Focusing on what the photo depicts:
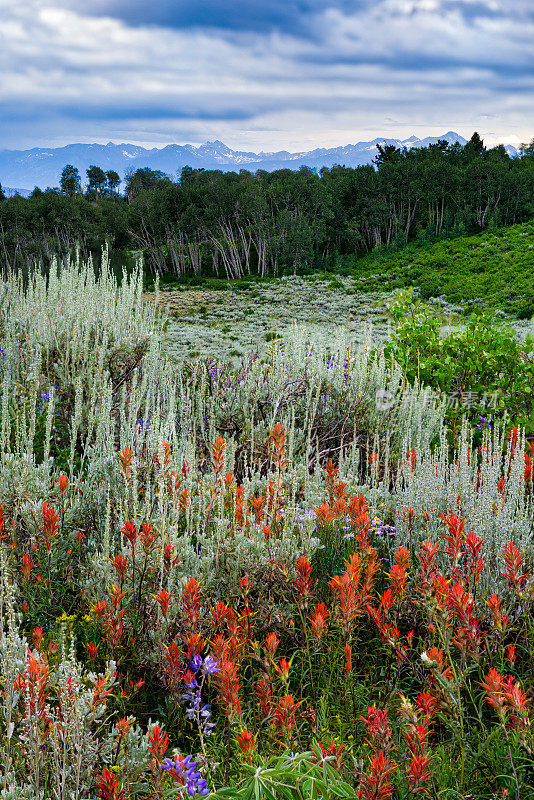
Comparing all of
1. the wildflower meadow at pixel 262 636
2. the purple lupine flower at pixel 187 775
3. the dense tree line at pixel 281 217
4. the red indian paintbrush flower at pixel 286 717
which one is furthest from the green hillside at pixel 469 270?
the purple lupine flower at pixel 187 775

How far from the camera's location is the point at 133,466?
2.46 meters

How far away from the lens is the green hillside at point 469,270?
28.9 metres

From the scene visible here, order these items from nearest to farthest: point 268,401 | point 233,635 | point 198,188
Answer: point 233,635 < point 268,401 < point 198,188

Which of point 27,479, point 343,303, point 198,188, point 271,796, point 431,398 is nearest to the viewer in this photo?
point 271,796

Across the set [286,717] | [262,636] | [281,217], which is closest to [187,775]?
[286,717]

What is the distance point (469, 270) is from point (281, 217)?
19.5 meters

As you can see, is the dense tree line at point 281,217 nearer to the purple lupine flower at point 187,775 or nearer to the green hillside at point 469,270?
the green hillside at point 469,270

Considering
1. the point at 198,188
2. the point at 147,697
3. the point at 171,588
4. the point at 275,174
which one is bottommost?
the point at 147,697

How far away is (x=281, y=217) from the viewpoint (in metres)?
49.8

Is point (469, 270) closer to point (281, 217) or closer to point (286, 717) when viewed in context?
point (281, 217)

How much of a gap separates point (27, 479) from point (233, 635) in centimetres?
162

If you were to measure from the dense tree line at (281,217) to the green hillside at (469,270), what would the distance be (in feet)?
14.2

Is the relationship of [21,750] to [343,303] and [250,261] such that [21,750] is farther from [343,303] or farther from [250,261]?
[250,261]

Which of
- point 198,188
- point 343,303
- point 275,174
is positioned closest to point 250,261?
point 198,188
